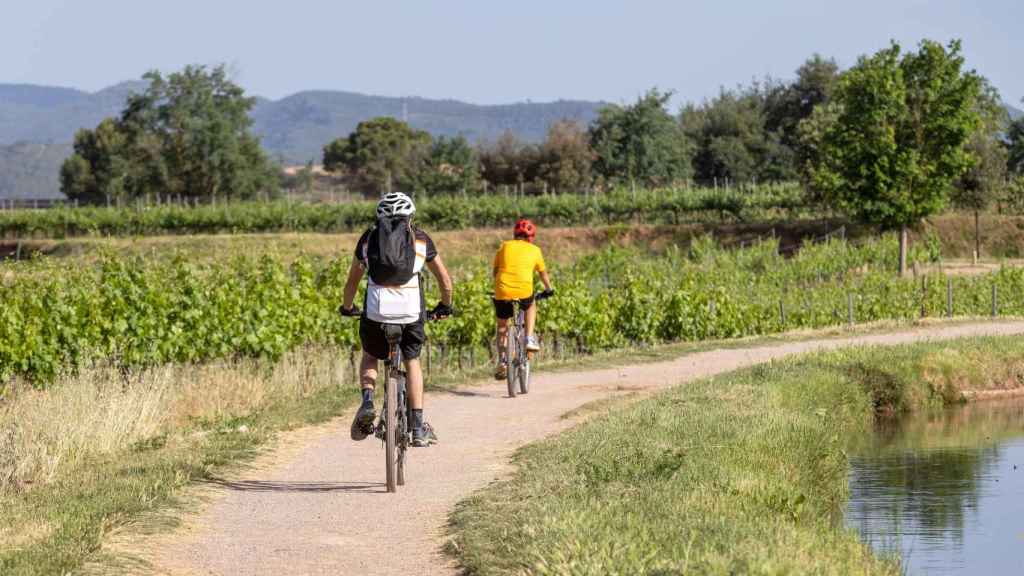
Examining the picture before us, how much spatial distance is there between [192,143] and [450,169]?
17467 mm

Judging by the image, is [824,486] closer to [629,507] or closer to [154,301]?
[629,507]

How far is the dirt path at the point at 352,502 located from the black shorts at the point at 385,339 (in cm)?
95

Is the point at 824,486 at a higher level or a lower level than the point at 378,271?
lower

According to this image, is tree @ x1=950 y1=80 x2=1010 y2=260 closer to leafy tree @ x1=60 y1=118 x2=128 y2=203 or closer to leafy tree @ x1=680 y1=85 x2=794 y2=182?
leafy tree @ x1=680 y1=85 x2=794 y2=182

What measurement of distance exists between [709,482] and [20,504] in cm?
433

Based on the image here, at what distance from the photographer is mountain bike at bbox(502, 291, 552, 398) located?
51.5 feet

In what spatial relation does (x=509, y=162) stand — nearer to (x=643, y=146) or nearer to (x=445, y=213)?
(x=643, y=146)

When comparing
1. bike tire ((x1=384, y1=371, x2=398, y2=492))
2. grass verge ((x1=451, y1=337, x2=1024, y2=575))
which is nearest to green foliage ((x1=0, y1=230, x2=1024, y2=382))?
grass verge ((x1=451, y1=337, x2=1024, y2=575))

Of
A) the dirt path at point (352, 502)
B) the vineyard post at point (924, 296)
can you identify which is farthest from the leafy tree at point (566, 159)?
the dirt path at point (352, 502)

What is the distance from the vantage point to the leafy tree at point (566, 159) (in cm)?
9156

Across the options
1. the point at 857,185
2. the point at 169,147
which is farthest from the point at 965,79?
the point at 169,147

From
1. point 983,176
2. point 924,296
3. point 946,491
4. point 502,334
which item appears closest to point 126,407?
point 502,334

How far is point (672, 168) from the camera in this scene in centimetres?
8894

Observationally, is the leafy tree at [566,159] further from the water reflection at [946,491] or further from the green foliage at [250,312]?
the water reflection at [946,491]
